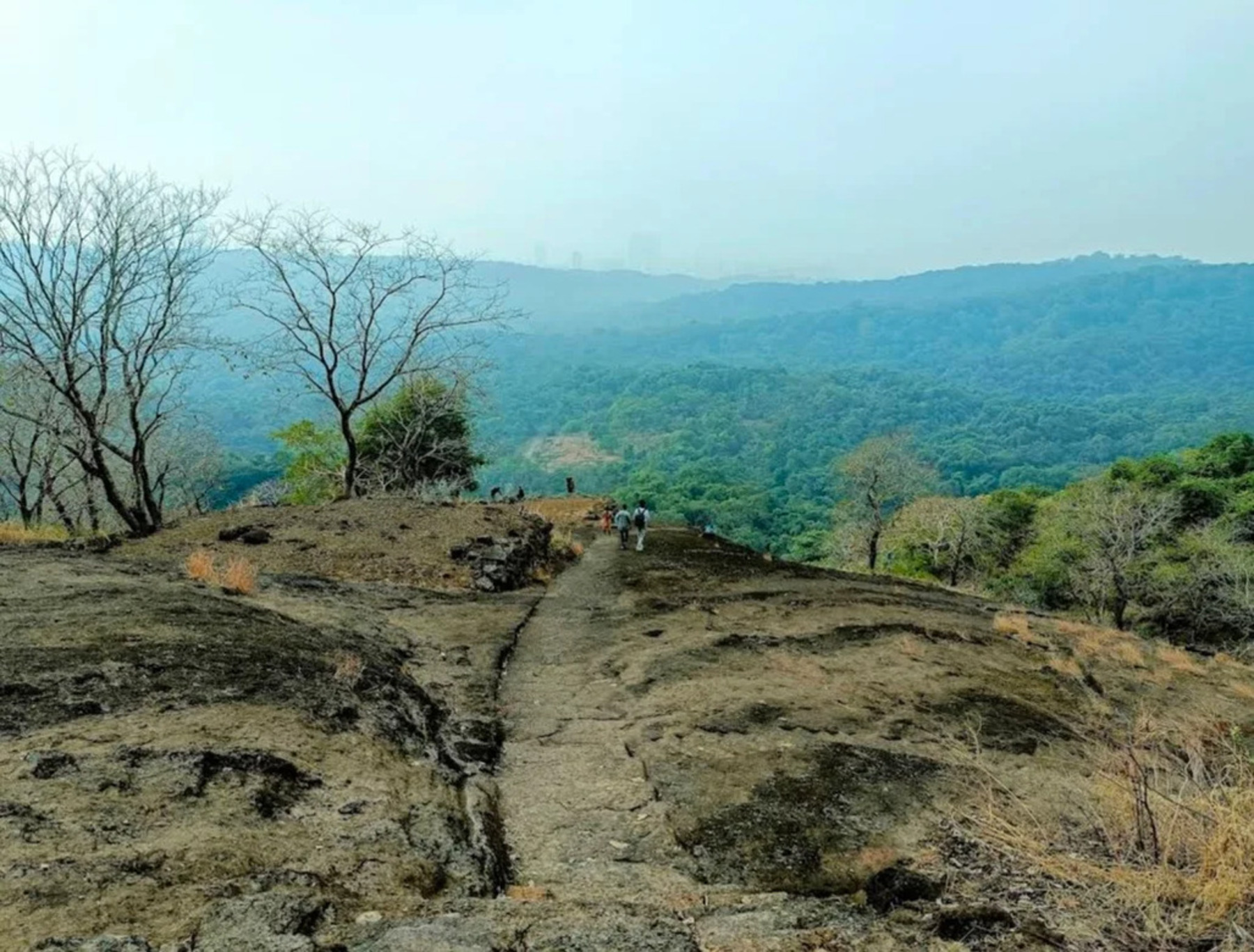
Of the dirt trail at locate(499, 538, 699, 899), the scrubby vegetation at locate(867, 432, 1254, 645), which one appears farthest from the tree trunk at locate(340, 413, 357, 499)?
the scrubby vegetation at locate(867, 432, 1254, 645)

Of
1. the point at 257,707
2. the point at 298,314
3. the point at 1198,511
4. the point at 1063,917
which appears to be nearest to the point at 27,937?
the point at 257,707

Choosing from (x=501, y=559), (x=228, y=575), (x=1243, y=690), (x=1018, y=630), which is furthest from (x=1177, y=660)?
(x=228, y=575)

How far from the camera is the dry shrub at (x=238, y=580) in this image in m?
11.1

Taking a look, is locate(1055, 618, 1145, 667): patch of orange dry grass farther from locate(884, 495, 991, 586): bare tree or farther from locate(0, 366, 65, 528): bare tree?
locate(884, 495, 991, 586): bare tree

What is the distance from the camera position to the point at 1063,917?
3871mm

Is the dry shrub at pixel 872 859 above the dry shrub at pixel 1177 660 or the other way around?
above

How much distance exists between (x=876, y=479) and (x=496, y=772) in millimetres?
38197

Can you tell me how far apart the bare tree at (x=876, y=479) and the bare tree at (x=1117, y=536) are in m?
8.69

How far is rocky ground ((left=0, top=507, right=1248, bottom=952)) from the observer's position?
388cm

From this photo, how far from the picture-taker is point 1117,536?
34000 mm

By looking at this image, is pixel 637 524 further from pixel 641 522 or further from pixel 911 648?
pixel 911 648

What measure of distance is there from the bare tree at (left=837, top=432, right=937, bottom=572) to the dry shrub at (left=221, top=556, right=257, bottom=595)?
33.2 m

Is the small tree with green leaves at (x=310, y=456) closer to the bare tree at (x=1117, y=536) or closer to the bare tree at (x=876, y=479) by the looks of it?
the bare tree at (x=876, y=479)

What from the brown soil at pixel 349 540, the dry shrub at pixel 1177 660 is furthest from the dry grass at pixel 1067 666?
the brown soil at pixel 349 540
